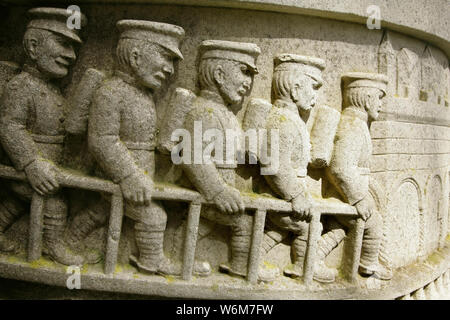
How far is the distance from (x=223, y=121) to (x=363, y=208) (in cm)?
94

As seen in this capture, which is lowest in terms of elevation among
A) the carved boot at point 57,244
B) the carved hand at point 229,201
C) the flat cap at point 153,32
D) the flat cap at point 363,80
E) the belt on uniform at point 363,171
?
the carved boot at point 57,244

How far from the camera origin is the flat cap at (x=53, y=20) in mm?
2244

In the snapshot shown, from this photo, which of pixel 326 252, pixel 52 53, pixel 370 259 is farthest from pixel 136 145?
pixel 370 259

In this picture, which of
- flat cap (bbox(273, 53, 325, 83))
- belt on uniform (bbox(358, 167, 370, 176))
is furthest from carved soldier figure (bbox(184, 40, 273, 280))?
belt on uniform (bbox(358, 167, 370, 176))

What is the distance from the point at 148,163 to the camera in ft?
7.45

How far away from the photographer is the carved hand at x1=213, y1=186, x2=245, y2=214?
87.4 inches

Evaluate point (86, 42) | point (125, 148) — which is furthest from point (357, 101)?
point (86, 42)

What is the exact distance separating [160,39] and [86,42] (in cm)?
49

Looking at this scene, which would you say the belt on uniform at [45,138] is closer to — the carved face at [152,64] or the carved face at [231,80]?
the carved face at [152,64]

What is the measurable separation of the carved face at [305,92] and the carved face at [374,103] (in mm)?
332

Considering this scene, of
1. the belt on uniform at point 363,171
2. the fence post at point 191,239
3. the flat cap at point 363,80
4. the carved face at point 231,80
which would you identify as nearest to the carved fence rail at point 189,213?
the fence post at point 191,239

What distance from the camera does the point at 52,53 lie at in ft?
7.48

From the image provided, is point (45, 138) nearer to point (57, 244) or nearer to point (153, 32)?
point (57, 244)

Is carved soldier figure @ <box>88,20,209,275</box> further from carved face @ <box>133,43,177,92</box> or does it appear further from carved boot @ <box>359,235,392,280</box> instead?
carved boot @ <box>359,235,392,280</box>
